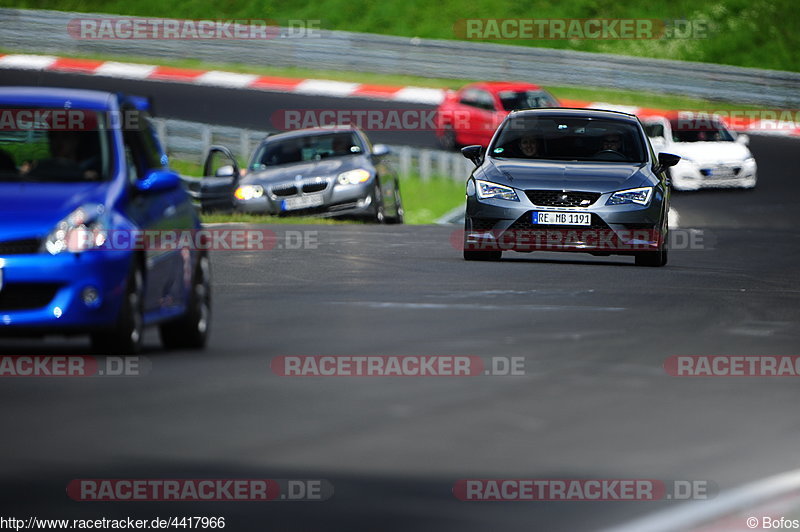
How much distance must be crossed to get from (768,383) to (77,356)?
12.5 feet

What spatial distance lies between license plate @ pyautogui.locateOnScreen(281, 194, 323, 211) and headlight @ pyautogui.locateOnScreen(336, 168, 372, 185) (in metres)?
0.37

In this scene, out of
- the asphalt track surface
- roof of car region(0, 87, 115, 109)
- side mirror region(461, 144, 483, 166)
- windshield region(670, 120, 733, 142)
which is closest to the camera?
the asphalt track surface

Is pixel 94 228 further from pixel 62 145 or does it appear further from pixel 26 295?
pixel 62 145

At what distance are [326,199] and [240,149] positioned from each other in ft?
32.0

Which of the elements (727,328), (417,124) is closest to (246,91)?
(417,124)

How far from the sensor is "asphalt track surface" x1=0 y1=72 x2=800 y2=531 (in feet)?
21.6

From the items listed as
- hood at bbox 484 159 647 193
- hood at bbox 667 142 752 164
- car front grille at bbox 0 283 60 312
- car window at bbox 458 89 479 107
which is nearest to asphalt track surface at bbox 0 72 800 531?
car front grille at bbox 0 283 60 312

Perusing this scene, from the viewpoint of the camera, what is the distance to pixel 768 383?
1000 cm

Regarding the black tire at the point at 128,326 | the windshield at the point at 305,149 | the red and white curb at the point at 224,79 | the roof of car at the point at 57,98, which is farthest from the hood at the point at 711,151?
the black tire at the point at 128,326

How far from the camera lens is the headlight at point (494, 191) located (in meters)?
16.8

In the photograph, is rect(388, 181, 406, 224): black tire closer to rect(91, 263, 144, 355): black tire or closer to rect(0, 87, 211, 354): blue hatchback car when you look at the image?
rect(0, 87, 211, 354): blue hatchback car

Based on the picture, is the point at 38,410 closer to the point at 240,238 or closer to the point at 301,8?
the point at 240,238

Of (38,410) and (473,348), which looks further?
(473,348)

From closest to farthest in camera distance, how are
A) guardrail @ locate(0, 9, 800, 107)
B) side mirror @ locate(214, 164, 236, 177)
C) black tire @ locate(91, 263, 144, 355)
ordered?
1. black tire @ locate(91, 263, 144, 355)
2. side mirror @ locate(214, 164, 236, 177)
3. guardrail @ locate(0, 9, 800, 107)
